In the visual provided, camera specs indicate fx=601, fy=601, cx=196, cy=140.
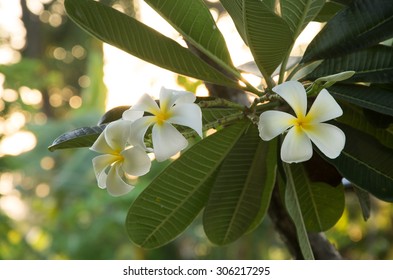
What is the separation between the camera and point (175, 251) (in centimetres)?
493

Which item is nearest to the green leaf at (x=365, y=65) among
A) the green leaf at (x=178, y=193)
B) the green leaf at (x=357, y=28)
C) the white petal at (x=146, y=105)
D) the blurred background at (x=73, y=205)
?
the green leaf at (x=357, y=28)

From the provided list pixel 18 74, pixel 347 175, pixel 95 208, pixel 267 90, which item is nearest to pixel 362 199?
pixel 347 175

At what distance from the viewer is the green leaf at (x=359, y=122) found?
0.75m

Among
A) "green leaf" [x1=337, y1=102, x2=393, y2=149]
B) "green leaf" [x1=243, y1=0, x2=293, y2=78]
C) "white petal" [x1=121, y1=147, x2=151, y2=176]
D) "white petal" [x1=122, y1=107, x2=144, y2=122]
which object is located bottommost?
"white petal" [x1=121, y1=147, x2=151, y2=176]

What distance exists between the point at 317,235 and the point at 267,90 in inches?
13.4

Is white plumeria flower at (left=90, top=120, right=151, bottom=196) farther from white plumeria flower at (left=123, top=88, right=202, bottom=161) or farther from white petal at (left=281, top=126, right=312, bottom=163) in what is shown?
white petal at (left=281, top=126, right=312, bottom=163)

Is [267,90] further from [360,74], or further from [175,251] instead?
[175,251]

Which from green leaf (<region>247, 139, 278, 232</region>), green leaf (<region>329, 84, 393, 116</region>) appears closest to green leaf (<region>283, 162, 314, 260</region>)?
green leaf (<region>247, 139, 278, 232</region>)

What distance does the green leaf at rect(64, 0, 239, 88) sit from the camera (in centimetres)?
68

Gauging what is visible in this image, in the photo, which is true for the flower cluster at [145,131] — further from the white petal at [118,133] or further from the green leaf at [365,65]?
the green leaf at [365,65]

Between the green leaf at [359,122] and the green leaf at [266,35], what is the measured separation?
0.12 meters

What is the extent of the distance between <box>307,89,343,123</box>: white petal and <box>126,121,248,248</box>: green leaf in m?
0.16

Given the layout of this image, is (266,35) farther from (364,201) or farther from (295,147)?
(364,201)

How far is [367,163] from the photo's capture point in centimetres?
71
